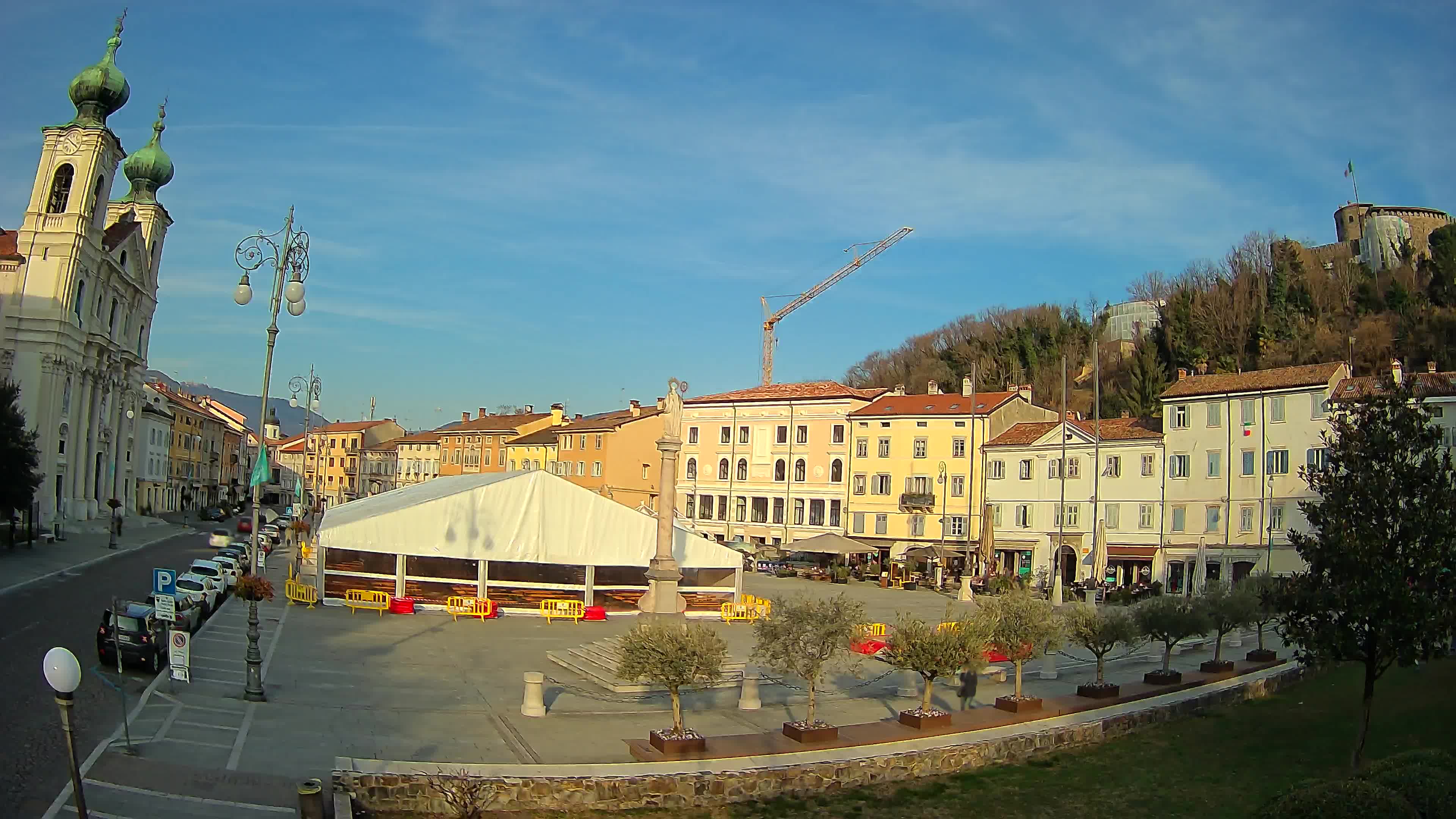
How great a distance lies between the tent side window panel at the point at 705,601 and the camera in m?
37.2

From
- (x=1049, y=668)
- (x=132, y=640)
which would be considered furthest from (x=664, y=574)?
(x=132, y=640)

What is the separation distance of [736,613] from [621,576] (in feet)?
14.3

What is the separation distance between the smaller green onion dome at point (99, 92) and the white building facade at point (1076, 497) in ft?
199

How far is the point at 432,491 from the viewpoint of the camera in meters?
38.2

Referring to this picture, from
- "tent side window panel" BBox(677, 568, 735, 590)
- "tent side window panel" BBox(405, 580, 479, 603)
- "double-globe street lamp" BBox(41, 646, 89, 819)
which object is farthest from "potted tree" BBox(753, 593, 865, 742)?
"tent side window panel" BBox(405, 580, 479, 603)

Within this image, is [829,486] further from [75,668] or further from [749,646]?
[75,668]

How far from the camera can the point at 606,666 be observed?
77.5 feet

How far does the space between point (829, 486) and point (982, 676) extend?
42812 mm

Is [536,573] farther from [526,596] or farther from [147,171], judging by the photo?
[147,171]

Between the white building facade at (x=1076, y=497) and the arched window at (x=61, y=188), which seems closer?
the white building facade at (x=1076, y=497)

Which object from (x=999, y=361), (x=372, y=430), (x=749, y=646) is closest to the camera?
(x=749, y=646)

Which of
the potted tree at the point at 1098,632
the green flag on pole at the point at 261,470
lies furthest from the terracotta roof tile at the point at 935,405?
the green flag on pole at the point at 261,470

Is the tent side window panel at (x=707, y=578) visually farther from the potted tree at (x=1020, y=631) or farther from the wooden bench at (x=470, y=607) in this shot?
the potted tree at (x=1020, y=631)

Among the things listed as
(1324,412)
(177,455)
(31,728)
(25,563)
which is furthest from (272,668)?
(177,455)
